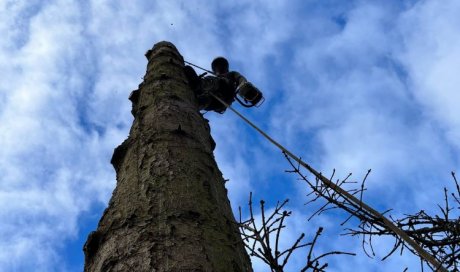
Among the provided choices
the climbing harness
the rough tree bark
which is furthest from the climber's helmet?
the rough tree bark

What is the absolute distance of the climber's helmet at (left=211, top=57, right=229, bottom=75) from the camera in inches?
227

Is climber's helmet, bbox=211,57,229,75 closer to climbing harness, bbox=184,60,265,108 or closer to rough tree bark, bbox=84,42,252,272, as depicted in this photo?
climbing harness, bbox=184,60,265,108

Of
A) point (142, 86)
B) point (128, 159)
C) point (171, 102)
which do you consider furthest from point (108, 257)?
point (142, 86)

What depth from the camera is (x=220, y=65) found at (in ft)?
19.1

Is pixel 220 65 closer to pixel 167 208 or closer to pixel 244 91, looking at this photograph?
pixel 244 91

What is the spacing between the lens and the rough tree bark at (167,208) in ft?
4.92

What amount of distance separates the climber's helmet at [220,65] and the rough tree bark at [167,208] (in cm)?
304

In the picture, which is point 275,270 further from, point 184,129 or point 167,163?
point 184,129

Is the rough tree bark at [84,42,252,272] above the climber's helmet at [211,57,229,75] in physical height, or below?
below

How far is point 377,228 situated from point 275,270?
2.99ft

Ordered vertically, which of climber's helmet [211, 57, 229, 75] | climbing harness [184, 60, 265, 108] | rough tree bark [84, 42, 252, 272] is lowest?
rough tree bark [84, 42, 252, 272]

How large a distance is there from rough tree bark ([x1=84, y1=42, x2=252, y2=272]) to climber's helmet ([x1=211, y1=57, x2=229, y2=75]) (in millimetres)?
3042

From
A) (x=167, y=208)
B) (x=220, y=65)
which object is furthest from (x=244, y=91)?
(x=167, y=208)

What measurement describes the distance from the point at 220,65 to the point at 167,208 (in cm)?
423
